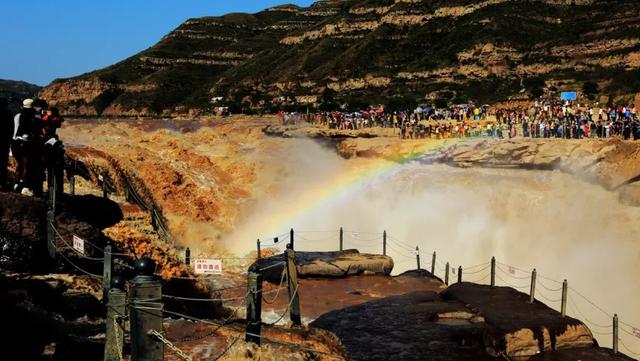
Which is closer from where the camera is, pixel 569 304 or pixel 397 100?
pixel 569 304

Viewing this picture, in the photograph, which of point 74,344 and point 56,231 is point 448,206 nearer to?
point 56,231

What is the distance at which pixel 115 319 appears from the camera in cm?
573

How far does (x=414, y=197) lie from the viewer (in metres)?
33.4

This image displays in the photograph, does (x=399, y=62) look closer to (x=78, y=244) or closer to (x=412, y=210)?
(x=412, y=210)

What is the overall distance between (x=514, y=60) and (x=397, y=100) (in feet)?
52.2

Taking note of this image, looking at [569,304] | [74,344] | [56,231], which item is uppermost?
[56,231]

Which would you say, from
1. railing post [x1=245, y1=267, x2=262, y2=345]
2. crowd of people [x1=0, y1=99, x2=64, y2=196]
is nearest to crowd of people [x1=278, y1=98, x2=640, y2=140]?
crowd of people [x1=0, y1=99, x2=64, y2=196]

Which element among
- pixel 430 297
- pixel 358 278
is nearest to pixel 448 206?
pixel 358 278

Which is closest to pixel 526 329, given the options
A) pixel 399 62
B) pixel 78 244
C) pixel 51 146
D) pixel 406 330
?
pixel 406 330

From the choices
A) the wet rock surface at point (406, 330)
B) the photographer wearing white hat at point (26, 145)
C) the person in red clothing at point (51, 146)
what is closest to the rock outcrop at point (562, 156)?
the wet rock surface at point (406, 330)

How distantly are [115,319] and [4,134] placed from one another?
6.60 metres

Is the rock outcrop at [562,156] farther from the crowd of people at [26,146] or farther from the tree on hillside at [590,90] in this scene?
the tree on hillside at [590,90]

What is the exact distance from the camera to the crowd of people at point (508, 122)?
103 feet

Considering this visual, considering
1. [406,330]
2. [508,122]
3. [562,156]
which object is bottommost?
[406,330]
